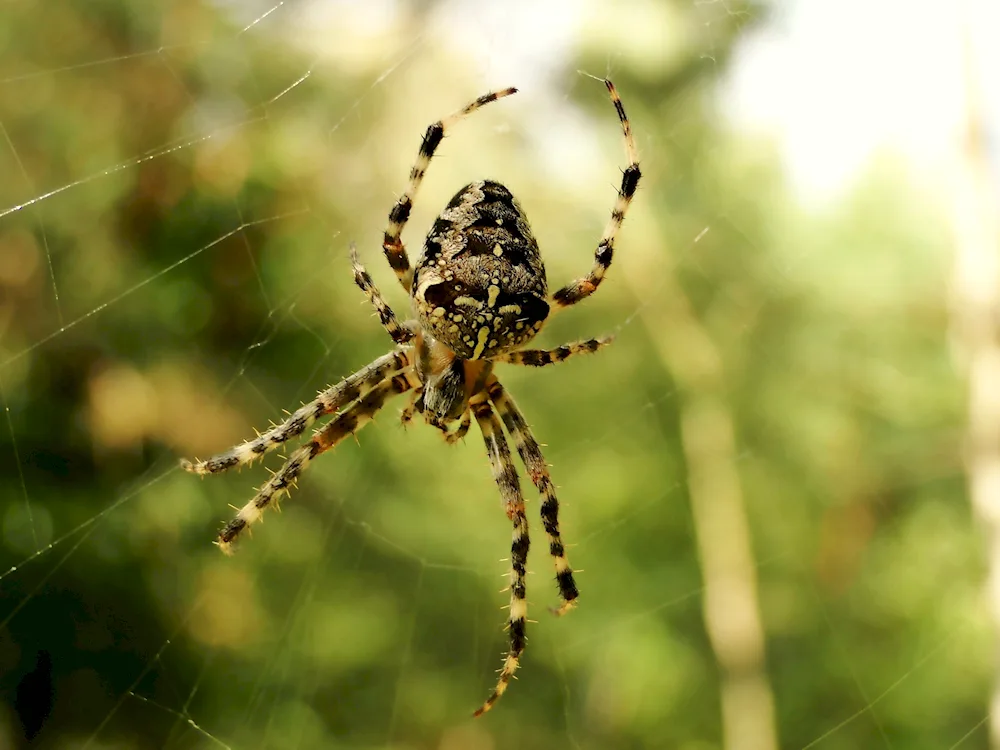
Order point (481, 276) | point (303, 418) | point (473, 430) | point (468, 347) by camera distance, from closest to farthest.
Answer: point (481, 276) < point (468, 347) < point (303, 418) < point (473, 430)

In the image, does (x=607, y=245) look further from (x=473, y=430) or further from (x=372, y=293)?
(x=473, y=430)

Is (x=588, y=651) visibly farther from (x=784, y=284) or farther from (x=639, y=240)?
(x=784, y=284)

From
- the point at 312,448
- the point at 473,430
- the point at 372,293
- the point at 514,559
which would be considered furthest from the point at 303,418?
the point at 473,430

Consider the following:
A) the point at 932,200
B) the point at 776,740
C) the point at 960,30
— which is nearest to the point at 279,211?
the point at 960,30

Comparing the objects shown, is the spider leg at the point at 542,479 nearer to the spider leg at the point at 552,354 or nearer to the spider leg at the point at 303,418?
the spider leg at the point at 552,354

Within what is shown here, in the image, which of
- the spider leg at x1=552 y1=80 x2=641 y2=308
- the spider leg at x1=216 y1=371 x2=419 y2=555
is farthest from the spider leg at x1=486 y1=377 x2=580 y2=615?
the spider leg at x1=552 y1=80 x2=641 y2=308
